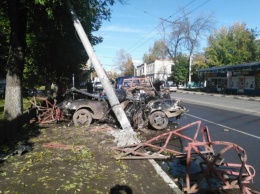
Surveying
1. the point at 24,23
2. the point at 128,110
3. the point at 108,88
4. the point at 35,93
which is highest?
the point at 24,23

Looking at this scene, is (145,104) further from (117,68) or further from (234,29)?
(117,68)

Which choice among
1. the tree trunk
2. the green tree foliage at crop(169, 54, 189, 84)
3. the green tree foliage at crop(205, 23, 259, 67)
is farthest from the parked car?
the green tree foliage at crop(169, 54, 189, 84)

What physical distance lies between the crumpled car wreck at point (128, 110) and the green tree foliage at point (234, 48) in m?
47.7

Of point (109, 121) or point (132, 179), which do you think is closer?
point (132, 179)

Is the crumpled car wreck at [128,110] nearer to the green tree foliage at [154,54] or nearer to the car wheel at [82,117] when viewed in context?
the car wheel at [82,117]

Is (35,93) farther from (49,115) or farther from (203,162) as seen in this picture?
(203,162)

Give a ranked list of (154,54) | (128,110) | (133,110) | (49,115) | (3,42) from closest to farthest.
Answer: (133,110) → (128,110) → (49,115) → (3,42) → (154,54)

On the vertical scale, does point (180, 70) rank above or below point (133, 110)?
above

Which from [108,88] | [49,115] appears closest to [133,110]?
[108,88]

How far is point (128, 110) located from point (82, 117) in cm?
189

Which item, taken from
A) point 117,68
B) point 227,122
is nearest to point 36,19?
point 227,122

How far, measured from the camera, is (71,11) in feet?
39.5

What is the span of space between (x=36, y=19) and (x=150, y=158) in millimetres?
9339

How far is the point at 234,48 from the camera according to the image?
2215 inches
